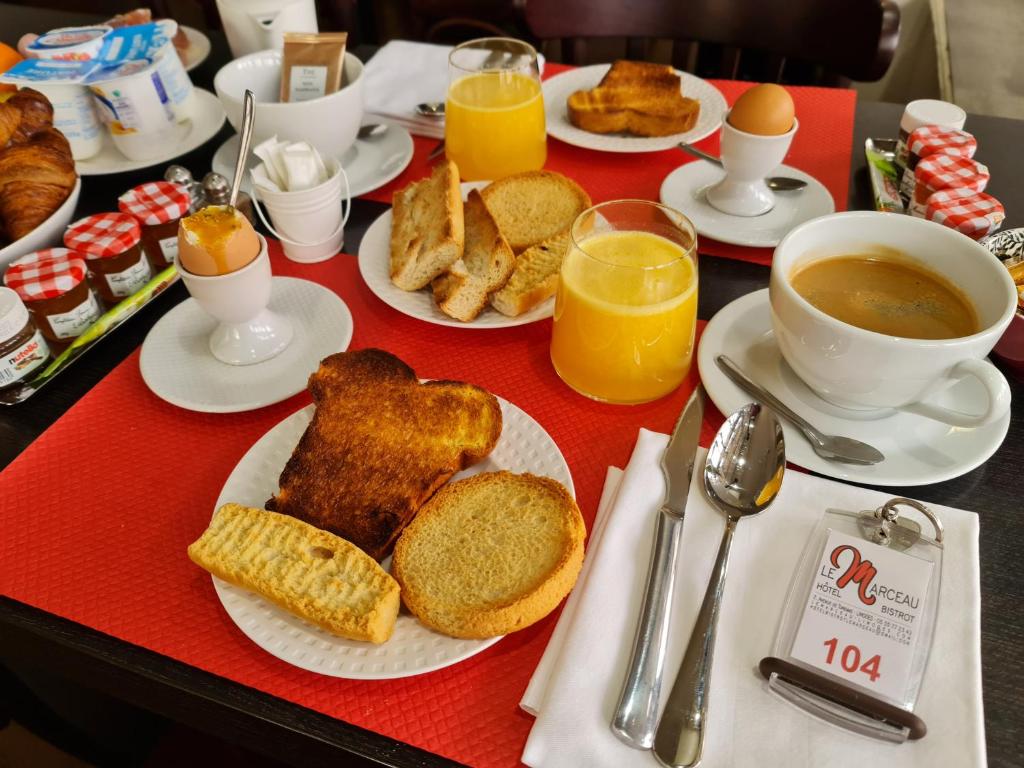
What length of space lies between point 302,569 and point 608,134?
3.24 ft

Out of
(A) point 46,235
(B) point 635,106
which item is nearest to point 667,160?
(B) point 635,106

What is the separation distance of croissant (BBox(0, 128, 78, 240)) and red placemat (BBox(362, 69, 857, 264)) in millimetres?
463

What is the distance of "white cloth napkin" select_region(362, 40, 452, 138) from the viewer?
1376mm

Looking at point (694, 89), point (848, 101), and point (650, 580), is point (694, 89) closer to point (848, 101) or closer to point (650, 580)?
point (848, 101)

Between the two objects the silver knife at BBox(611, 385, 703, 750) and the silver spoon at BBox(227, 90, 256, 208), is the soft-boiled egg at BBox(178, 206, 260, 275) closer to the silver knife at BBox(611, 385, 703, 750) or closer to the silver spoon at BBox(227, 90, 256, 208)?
the silver spoon at BBox(227, 90, 256, 208)

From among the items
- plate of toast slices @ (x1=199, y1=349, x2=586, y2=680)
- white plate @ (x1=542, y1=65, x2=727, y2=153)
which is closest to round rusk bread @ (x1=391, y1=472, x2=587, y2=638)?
plate of toast slices @ (x1=199, y1=349, x2=586, y2=680)

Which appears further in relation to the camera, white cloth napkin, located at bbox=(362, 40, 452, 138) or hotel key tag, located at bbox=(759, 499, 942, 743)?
white cloth napkin, located at bbox=(362, 40, 452, 138)

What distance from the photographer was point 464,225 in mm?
1038

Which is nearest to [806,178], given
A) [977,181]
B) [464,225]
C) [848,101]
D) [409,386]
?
[977,181]

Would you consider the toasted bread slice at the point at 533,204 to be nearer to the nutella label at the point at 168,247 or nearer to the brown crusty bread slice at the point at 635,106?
the brown crusty bread slice at the point at 635,106

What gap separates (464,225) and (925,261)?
0.59 metres

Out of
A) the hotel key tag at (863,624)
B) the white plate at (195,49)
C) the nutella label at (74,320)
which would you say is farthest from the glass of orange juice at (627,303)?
the white plate at (195,49)

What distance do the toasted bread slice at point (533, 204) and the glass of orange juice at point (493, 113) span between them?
9cm

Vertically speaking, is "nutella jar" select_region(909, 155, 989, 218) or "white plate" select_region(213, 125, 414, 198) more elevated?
"nutella jar" select_region(909, 155, 989, 218)
